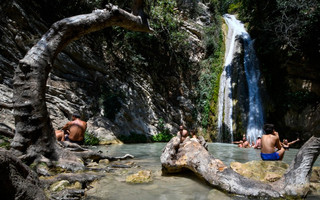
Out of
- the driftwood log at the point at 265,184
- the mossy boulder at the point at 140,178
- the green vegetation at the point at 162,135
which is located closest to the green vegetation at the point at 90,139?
the green vegetation at the point at 162,135

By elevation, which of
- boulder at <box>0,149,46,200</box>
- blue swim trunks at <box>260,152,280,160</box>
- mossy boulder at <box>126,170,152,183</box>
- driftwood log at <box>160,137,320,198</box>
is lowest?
blue swim trunks at <box>260,152,280,160</box>

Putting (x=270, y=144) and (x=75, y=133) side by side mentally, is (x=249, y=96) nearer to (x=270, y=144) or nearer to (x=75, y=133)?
(x=270, y=144)

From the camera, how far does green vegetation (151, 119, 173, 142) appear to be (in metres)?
14.2

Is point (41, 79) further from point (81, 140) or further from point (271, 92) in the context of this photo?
point (271, 92)

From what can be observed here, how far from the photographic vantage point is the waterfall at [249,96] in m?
13.9

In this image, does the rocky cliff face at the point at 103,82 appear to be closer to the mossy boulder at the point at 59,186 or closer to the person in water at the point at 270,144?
the mossy boulder at the point at 59,186

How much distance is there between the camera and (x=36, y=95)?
3.61 metres

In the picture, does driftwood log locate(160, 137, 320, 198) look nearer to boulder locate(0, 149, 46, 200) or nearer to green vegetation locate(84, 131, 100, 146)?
boulder locate(0, 149, 46, 200)

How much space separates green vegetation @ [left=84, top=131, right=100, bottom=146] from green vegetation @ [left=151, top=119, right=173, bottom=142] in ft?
14.3

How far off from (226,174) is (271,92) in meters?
13.3

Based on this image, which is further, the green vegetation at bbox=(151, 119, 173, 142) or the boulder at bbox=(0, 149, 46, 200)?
the green vegetation at bbox=(151, 119, 173, 142)

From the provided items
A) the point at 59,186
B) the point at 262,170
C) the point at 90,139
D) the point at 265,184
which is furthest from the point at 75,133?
the point at 265,184

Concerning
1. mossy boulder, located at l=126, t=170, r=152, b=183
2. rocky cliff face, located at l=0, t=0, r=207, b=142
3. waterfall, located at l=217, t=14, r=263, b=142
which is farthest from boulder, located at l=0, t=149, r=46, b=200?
waterfall, located at l=217, t=14, r=263, b=142

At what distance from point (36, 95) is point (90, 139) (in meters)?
7.56
